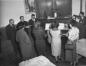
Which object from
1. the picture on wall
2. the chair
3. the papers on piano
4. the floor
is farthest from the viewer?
the picture on wall

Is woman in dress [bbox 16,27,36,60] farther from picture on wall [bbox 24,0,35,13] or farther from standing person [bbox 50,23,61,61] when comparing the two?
picture on wall [bbox 24,0,35,13]

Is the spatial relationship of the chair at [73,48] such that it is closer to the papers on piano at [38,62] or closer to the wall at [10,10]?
the papers on piano at [38,62]

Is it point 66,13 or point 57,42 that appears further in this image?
point 66,13

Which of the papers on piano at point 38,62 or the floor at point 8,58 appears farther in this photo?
the floor at point 8,58

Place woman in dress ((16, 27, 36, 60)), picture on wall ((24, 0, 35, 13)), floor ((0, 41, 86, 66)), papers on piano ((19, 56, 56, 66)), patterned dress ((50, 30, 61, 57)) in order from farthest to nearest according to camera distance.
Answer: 1. picture on wall ((24, 0, 35, 13))
2. patterned dress ((50, 30, 61, 57))
3. floor ((0, 41, 86, 66))
4. woman in dress ((16, 27, 36, 60))
5. papers on piano ((19, 56, 56, 66))

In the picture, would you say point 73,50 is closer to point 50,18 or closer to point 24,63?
point 24,63

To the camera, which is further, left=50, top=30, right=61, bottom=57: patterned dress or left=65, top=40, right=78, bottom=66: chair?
left=50, top=30, right=61, bottom=57: patterned dress

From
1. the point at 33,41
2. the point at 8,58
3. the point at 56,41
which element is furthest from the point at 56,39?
the point at 8,58

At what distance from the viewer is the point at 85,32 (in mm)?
4602

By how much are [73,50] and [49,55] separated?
121 centimetres

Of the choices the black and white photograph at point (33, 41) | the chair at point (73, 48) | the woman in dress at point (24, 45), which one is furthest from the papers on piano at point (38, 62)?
the chair at point (73, 48)

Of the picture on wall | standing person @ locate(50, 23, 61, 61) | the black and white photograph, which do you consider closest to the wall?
the black and white photograph

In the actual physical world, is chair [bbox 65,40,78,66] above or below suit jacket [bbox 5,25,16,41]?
below

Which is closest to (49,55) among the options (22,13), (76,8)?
(22,13)
